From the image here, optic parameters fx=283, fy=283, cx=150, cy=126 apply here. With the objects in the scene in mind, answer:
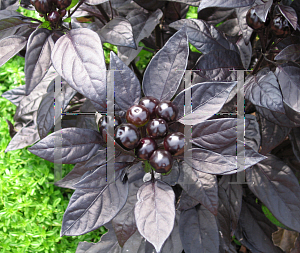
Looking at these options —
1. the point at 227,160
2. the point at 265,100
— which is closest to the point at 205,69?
the point at 265,100

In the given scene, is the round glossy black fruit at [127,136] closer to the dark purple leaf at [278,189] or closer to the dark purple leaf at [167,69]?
the dark purple leaf at [167,69]

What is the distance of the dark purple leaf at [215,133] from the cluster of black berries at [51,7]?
440mm

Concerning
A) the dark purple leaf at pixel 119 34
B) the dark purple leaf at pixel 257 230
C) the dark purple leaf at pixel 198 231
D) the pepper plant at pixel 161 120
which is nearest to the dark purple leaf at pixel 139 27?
the pepper plant at pixel 161 120

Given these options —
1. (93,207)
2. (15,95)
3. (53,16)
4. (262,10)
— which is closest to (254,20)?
(262,10)

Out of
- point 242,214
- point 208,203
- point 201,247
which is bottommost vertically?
point 242,214

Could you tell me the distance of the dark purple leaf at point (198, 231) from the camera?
881mm

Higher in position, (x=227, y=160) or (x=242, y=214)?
(x=227, y=160)

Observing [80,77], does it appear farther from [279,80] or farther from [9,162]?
[9,162]

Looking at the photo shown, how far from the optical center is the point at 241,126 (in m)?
0.62

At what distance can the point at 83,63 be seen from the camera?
1.95 ft

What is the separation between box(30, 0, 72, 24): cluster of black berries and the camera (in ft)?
2.22

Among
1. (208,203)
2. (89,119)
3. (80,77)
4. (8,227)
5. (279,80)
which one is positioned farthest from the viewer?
(8,227)

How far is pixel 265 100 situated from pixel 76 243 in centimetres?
94

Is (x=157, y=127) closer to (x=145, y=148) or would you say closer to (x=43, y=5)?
(x=145, y=148)
